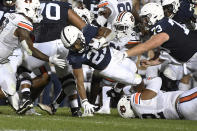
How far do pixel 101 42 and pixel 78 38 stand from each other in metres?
0.30

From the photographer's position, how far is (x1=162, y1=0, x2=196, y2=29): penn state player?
835 centimetres

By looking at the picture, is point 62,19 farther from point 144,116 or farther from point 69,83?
point 144,116

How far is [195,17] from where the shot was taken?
9273 millimetres

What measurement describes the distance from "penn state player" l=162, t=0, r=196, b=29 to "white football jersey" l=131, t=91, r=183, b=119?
221cm

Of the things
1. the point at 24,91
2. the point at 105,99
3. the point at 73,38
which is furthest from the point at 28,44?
the point at 105,99

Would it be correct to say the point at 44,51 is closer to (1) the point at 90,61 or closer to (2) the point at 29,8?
(2) the point at 29,8

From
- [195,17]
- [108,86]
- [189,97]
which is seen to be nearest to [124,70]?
[189,97]

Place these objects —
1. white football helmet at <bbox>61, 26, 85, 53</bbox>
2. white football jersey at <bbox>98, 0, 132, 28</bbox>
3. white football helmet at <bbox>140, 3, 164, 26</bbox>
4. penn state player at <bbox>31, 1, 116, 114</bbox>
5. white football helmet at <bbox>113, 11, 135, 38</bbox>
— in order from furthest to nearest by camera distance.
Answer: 1. white football jersey at <bbox>98, 0, 132, 28</bbox>
2. white football helmet at <bbox>113, 11, 135, 38</bbox>
3. white football helmet at <bbox>140, 3, 164, 26</bbox>
4. penn state player at <bbox>31, 1, 116, 114</bbox>
5. white football helmet at <bbox>61, 26, 85, 53</bbox>

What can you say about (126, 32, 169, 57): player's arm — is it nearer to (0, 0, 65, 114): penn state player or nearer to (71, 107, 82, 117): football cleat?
(0, 0, 65, 114): penn state player

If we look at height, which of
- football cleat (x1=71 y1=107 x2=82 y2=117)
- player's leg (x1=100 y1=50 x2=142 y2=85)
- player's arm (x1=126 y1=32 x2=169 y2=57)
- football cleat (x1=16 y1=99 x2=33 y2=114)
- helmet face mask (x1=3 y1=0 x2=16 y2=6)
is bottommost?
football cleat (x1=71 y1=107 x2=82 y2=117)

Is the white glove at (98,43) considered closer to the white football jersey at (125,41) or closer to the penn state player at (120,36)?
the penn state player at (120,36)

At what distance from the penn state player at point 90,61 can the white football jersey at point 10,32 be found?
0.48 metres

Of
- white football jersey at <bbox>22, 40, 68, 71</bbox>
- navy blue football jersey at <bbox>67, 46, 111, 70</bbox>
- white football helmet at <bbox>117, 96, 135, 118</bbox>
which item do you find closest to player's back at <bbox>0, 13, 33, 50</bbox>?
white football jersey at <bbox>22, 40, 68, 71</bbox>

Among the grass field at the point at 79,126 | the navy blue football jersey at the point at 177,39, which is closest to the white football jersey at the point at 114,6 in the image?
the navy blue football jersey at the point at 177,39
